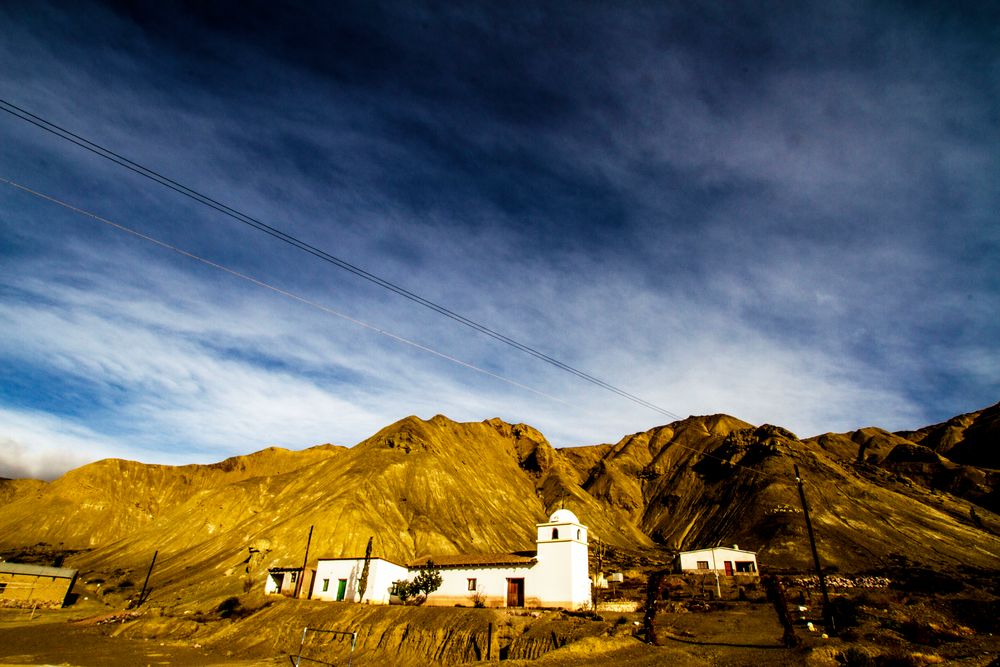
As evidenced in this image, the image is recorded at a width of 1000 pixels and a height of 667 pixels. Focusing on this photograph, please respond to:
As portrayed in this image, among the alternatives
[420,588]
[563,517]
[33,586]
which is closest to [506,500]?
[420,588]

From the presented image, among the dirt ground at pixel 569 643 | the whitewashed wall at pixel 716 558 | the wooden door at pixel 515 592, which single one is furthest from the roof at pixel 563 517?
the whitewashed wall at pixel 716 558

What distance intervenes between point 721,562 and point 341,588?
1801 inches

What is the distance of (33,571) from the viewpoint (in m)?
61.2

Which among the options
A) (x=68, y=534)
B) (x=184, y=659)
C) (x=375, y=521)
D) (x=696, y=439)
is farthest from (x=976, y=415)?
(x=68, y=534)

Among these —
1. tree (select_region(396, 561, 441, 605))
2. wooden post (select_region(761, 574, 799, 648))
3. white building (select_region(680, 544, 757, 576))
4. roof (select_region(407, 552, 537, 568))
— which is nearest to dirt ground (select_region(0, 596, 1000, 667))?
wooden post (select_region(761, 574, 799, 648))

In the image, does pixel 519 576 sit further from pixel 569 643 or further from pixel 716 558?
pixel 716 558

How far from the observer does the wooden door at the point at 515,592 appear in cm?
3912

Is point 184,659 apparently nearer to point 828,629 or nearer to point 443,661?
point 443,661

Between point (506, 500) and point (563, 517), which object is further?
point (506, 500)

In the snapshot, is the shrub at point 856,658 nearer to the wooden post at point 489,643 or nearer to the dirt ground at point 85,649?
the wooden post at point 489,643

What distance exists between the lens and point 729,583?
183 ft

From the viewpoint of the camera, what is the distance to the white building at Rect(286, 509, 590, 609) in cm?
3788

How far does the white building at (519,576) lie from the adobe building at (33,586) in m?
42.0

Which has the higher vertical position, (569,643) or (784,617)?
(784,617)
